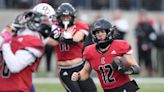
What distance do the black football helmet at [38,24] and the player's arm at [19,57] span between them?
0.20 meters

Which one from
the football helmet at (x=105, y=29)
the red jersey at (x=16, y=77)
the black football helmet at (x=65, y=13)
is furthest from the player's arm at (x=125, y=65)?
the black football helmet at (x=65, y=13)

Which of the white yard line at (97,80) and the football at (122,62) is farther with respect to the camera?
the white yard line at (97,80)

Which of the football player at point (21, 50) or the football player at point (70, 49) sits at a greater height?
the football player at point (21, 50)

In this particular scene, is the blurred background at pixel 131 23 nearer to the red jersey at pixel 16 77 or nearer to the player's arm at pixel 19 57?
the red jersey at pixel 16 77

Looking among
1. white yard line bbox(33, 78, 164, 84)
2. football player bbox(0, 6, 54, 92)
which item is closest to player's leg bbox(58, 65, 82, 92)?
football player bbox(0, 6, 54, 92)

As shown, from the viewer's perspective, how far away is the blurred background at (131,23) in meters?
16.3

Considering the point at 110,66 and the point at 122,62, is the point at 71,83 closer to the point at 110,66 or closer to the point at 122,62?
the point at 110,66

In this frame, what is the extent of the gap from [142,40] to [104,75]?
852 centimetres

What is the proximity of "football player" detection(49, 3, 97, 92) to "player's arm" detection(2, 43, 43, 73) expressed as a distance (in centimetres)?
252

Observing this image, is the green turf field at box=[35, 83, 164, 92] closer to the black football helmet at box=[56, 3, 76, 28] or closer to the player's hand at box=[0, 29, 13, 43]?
the black football helmet at box=[56, 3, 76, 28]

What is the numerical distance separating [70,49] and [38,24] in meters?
2.79

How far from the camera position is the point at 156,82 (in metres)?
14.9

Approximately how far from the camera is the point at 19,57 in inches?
255

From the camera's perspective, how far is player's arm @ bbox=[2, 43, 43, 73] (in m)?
6.45
